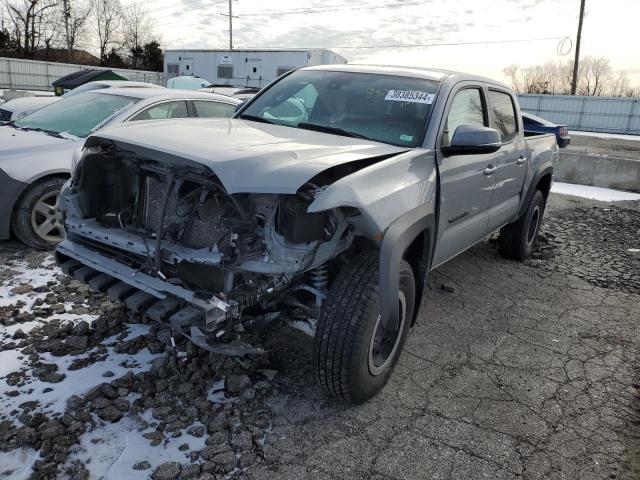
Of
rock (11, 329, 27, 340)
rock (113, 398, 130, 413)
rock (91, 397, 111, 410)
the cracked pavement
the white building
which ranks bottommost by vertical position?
the cracked pavement

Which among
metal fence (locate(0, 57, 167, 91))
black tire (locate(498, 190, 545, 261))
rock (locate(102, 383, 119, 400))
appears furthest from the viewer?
metal fence (locate(0, 57, 167, 91))

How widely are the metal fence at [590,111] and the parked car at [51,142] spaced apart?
2885 cm

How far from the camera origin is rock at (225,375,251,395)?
116 inches

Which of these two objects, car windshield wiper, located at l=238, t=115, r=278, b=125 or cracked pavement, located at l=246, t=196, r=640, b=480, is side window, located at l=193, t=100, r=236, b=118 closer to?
car windshield wiper, located at l=238, t=115, r=278, b=125

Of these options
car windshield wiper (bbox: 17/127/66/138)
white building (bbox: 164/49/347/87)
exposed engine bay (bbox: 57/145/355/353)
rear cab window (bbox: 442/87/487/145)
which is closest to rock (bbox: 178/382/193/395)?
exposed engine bay (bbox: 57/145/355/353)

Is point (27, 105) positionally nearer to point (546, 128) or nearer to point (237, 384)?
point (237, 384)

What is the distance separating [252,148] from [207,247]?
59cm

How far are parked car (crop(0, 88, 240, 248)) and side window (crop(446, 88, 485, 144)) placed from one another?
3236 mm

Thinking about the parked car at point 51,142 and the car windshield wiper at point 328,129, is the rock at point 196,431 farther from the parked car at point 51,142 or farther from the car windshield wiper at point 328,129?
the parked car at point 51,142

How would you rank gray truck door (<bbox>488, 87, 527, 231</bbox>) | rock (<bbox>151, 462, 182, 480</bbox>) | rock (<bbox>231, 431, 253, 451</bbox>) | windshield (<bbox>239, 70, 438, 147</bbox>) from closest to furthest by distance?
1. rock (<bbox>151, 462, 182, 480</bbox>)
2. rock (<bbox>231, 431, 253, 451</bbox>)
3. windshield (<bbox>239, 70, 438, 147</bbox>)
4. gray truck door (<bbox>488, 87, 527, 231</bbox>)

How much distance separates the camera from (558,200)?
9.48 metres

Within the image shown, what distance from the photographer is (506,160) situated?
448cm

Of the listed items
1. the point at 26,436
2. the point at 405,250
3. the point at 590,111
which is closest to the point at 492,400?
the point at 405,250

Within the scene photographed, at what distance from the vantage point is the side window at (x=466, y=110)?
144 inches
